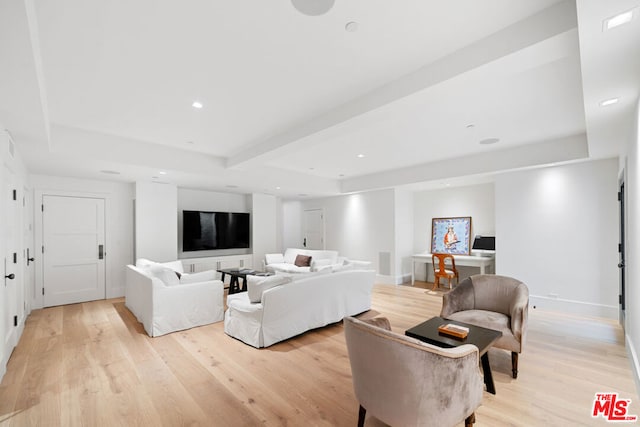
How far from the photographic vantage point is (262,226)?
8008mm

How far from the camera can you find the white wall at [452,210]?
660 centimetres

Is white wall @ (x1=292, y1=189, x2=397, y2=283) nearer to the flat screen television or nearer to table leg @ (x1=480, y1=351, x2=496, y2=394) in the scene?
the flat screen television

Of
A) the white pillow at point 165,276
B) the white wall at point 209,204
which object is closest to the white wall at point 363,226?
the white wall at point 209,204

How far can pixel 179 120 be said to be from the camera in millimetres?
3637

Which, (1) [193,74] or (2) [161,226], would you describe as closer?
(1) [193,74]

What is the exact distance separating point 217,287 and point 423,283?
5.12m

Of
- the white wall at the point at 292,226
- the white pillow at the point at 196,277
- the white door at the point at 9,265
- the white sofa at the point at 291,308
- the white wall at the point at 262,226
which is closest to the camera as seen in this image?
the white door at the point at 9,265

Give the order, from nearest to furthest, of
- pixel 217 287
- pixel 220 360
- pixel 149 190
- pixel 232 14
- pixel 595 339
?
pixel 232 14, pixel 220 360, pixel 595 339, pixel 217 287, pixel 149 190

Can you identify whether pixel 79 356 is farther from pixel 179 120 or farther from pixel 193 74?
pixel 193 74

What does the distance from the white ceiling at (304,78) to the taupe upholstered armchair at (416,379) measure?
1872mm

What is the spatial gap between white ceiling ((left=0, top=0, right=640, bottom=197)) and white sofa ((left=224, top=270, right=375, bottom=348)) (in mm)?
1884

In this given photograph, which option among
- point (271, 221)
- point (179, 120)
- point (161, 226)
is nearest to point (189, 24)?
point (179, 120)

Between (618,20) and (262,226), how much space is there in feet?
24.0

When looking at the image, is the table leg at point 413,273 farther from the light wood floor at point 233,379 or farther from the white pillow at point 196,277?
the white pillow at point 196,277
